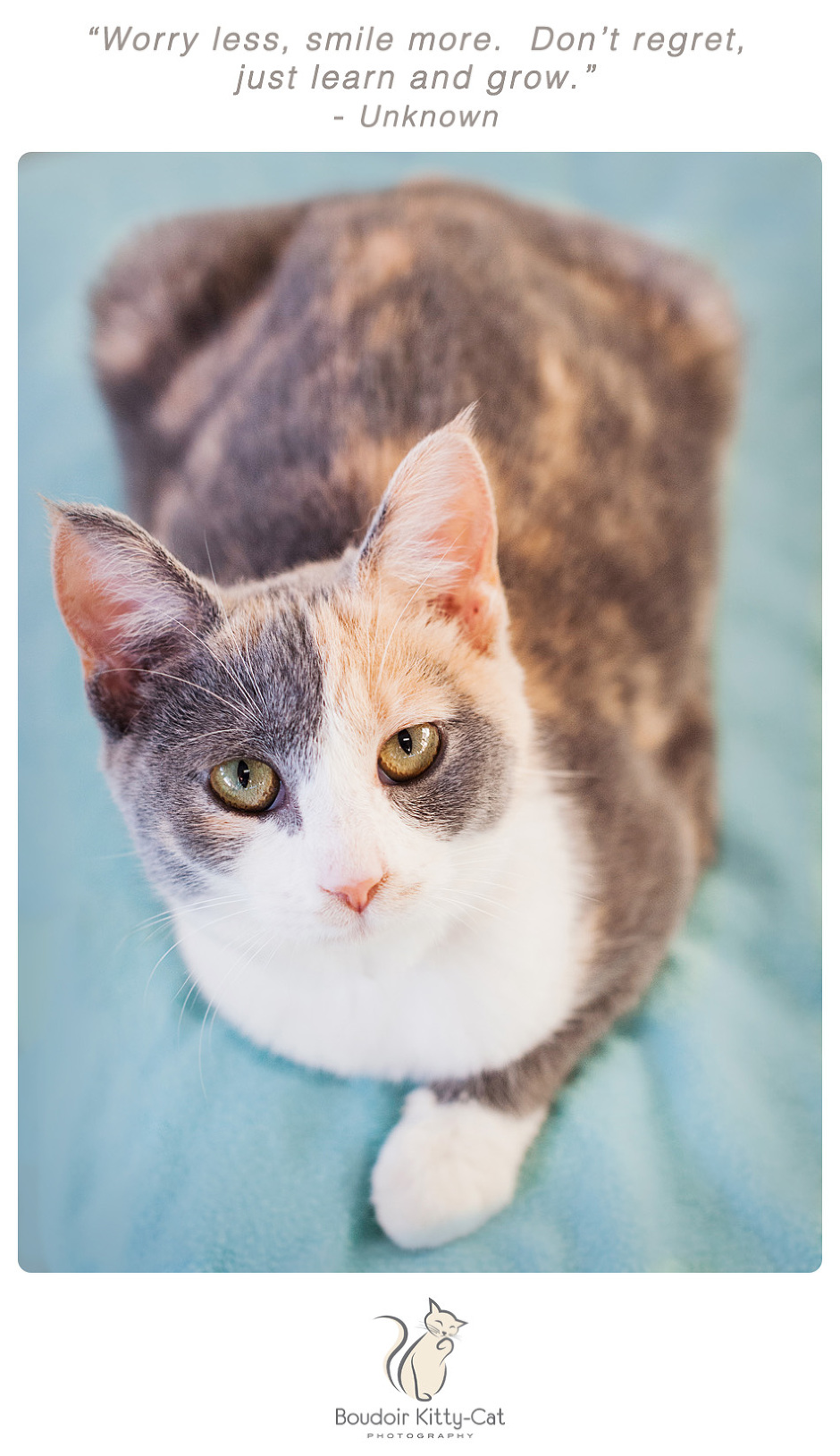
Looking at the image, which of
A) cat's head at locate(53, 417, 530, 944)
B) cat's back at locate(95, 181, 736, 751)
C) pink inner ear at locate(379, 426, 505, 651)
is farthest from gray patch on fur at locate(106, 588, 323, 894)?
cat's back at locate(95, 181, 736, 751)

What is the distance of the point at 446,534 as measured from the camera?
0.81 m

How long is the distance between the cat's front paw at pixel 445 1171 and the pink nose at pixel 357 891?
368 millimetres

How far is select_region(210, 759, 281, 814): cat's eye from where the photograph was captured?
781 mm

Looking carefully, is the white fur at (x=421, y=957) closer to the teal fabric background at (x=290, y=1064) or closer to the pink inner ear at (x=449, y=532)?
the teal fabric background at (x=290, y=1064)

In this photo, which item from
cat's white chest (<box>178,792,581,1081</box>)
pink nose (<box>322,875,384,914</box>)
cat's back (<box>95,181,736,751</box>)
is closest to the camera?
pink nose (<box>322,875,384,914</box>)

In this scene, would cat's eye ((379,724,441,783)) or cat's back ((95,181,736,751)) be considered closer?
cat's eye ((379,724,441,783))

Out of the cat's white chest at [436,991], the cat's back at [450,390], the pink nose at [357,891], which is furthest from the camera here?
the cat's back at [450,390]
